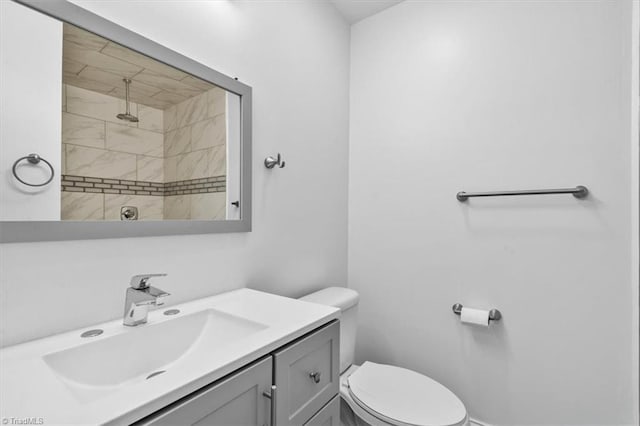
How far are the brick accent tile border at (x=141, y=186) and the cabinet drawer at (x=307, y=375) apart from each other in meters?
0.63

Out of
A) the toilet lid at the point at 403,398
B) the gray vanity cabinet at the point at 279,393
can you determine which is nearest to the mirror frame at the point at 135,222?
the gray vanity cabinet at the point at 279,393

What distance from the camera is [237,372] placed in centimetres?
69

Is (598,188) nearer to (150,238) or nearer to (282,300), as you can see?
(282,300)

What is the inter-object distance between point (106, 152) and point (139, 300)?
0.43 m

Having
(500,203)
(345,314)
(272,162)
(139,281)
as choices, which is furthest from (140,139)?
(500,203)

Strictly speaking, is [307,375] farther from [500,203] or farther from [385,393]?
[500,203]

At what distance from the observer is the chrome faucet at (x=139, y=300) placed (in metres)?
0.84

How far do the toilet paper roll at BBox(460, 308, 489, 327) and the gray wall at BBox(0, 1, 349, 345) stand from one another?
0.71m

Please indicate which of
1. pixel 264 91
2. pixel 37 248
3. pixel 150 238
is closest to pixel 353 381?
pixel 150 238

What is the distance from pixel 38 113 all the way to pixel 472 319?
177cm

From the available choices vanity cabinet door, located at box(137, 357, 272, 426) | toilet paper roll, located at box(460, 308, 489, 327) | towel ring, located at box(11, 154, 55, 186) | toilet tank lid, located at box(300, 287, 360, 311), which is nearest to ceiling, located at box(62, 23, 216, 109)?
towel ring, located at box(11, 154, 55, 186)

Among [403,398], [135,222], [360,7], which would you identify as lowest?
[403,398]

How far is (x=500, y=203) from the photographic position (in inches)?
59.7
